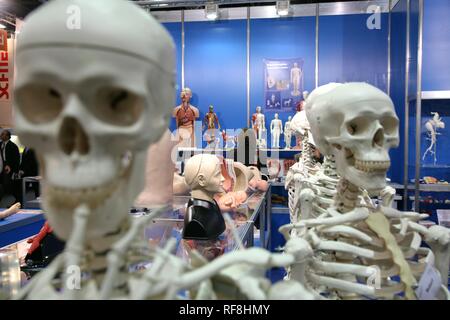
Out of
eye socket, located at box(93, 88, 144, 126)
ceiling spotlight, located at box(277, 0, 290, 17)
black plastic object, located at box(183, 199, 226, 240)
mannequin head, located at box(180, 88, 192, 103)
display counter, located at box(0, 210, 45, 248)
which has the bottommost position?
display counter, located at box(0, 210, 45, 248)

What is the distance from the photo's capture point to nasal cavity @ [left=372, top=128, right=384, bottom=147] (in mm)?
1335

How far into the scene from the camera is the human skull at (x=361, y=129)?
1279 mm

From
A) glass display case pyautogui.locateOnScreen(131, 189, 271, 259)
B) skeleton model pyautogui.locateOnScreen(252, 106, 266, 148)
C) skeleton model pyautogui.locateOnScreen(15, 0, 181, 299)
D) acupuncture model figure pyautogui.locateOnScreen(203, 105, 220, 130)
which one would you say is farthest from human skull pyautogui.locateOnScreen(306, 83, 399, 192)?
acupuncture model figure pyautogui.locateOnScreen(203, 105, 220, 130)

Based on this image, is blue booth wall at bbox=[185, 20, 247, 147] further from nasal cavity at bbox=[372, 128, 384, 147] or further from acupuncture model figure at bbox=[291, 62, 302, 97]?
nasal cavity at bbox=[372, 128, 384, 147]

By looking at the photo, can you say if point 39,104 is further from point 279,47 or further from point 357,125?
point 279,47

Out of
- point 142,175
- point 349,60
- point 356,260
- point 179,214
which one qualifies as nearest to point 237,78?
point 349,60

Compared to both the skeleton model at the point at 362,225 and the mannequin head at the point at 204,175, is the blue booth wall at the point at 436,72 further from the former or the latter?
the skeleton model at the point at 362,225

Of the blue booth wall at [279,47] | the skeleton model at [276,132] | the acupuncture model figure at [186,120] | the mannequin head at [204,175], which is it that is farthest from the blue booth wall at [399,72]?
the mannequin head at [204,175]

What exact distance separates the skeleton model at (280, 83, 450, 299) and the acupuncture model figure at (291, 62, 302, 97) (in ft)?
18.7

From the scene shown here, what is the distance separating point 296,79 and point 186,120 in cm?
220

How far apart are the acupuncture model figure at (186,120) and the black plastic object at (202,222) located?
450 centimetres

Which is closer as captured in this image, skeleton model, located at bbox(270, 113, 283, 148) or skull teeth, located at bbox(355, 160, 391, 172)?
skull teeth, located at bbox(355, 160, 391, 172)

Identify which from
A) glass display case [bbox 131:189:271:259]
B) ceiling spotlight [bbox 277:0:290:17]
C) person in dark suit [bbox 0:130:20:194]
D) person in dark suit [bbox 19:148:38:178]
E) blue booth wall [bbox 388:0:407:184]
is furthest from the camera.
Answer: ceiling spotlight [bbox 277:0:290:17]

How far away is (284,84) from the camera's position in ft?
22.8
